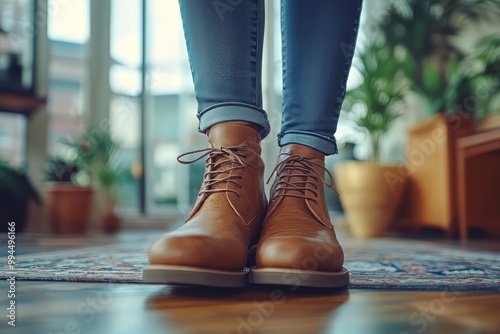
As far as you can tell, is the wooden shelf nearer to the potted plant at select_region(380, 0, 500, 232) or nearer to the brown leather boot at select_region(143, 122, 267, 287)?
the potted plant at select_region(380, 0, 500, 232)

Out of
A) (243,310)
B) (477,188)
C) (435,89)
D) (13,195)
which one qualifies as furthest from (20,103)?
(243,310)

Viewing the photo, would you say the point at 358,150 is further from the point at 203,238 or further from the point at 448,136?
the point at 203,238

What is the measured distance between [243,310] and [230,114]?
0.88 feet

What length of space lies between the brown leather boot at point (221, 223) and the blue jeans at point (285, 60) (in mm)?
40

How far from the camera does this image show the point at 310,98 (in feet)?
2.23

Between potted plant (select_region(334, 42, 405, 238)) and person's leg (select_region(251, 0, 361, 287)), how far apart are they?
1692 mm

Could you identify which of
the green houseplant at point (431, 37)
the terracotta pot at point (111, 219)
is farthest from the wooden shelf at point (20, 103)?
the green houseplant at point (431, 37)

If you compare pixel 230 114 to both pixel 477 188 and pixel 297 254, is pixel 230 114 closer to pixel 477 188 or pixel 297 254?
pixel 297 254

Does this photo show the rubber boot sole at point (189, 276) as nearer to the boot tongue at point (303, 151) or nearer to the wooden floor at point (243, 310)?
the wooden floor at point (243, 310)

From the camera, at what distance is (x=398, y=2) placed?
3.11 meters

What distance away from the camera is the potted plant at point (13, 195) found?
7.77ft

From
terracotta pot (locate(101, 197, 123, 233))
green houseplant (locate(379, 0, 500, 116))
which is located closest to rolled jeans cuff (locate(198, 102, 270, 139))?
green houseplant (locate(379, 0, 500, 116))

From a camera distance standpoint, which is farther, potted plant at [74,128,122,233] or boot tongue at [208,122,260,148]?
potted plant at [74,128,122,233]

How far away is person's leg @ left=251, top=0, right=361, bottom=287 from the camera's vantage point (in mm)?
676
